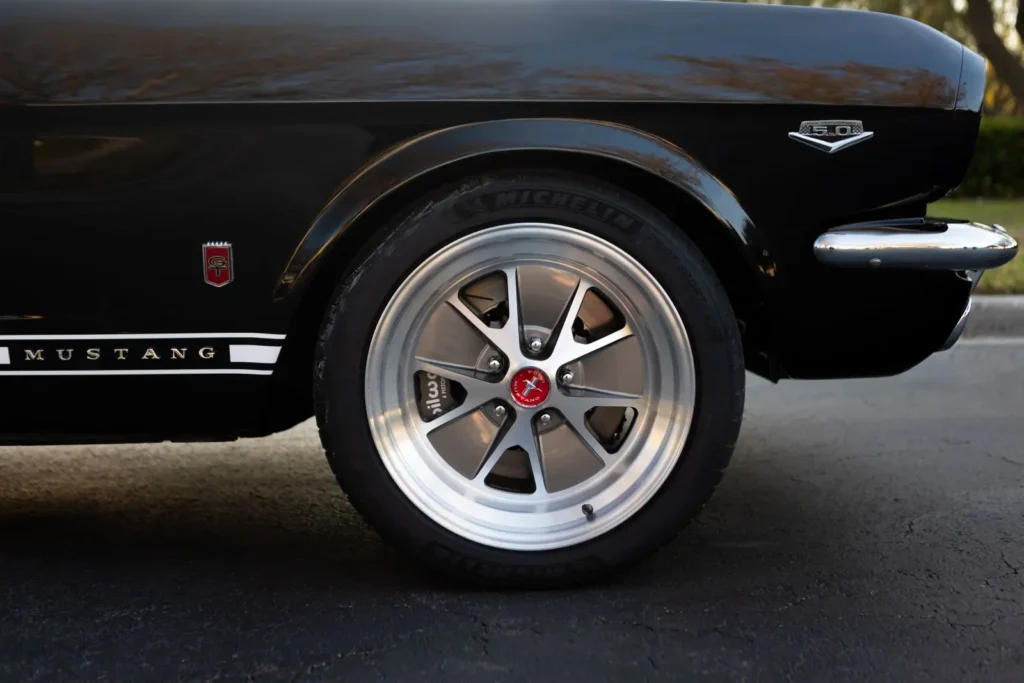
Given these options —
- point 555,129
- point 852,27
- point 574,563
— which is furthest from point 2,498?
point 852,27

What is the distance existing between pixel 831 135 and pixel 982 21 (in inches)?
698

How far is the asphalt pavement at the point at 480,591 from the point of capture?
1.88m

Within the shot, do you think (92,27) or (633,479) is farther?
(633,479)

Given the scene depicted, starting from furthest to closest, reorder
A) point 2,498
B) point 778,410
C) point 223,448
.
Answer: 1. point 778,410
2. point 223,448
3. point 2,498

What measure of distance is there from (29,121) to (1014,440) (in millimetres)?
3040

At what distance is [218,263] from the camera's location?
205 cm

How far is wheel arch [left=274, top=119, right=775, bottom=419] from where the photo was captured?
80.6 inches

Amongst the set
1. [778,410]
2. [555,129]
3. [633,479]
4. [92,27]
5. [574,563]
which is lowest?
[778,410]

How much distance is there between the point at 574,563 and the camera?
7.02 ft

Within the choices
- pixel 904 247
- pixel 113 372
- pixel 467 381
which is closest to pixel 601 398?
pixel 467 381

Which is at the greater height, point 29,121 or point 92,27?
point 92,27

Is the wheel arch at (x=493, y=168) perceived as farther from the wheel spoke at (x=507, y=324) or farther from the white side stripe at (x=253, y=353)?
the wheel spoke at (x=507, y=324)

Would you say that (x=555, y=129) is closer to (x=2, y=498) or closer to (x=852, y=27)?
(x=852, y=27)

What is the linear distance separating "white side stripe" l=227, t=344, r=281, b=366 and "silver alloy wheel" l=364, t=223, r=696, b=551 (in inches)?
8.0
